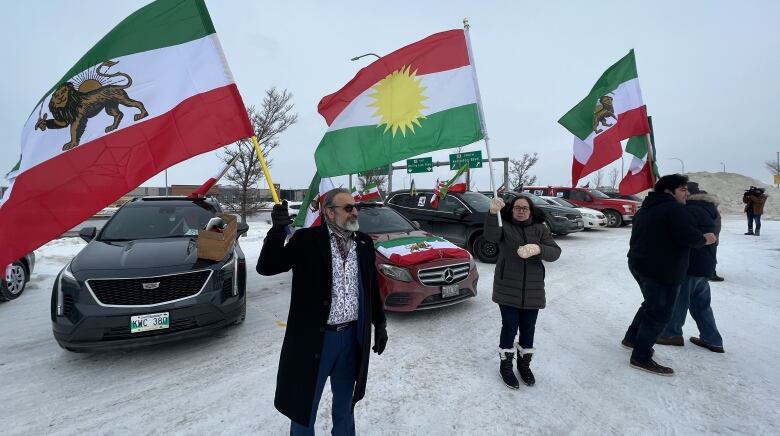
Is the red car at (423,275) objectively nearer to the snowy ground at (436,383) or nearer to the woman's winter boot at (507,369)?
the snowy ground at (436,383)

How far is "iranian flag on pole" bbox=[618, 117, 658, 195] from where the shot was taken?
4548 mm

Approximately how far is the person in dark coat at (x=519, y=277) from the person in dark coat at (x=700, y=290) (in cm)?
178

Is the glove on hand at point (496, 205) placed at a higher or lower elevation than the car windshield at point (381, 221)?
higher

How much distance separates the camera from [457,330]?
443cm

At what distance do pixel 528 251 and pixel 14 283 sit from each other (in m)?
7.68

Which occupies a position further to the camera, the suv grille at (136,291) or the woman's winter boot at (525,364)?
the suv grille at (136,291)

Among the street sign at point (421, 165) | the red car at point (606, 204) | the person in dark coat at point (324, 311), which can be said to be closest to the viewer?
the person in dark coat at point (324, 311)

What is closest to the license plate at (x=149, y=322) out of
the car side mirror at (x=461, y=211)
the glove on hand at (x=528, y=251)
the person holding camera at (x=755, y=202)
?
the glove on hand at (x=528, y=251)

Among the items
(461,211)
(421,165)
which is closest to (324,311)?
(461,211)

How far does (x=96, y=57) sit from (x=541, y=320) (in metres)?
5.25

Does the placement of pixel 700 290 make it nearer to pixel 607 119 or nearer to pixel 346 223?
pixel 607 119

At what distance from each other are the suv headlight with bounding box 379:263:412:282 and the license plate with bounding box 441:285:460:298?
0.47m

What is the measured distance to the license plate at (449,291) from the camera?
15.5 ft

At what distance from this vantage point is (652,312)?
3.28 meters
